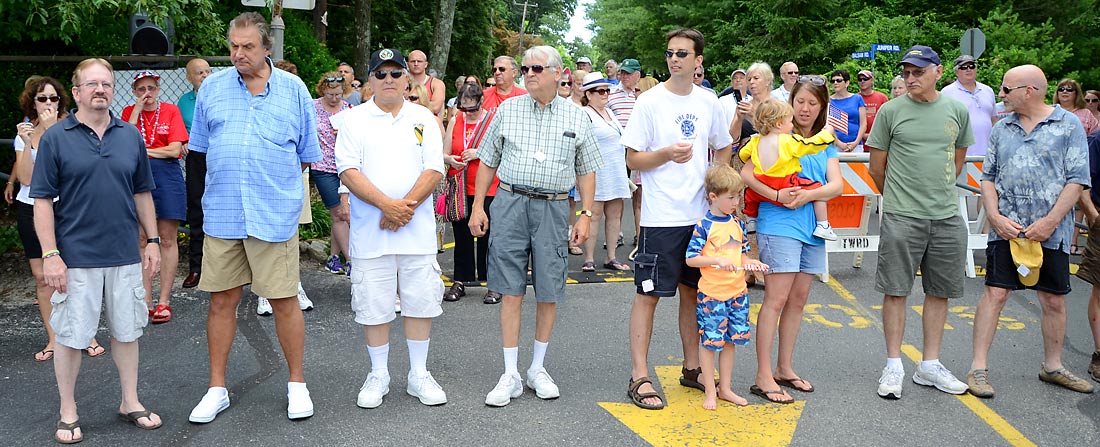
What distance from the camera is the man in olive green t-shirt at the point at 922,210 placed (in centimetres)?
536

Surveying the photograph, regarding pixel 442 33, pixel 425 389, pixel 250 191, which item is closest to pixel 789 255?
pixel 425 389

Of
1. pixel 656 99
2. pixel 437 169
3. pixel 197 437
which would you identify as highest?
pixel 656 99

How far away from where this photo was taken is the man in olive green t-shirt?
211 inches

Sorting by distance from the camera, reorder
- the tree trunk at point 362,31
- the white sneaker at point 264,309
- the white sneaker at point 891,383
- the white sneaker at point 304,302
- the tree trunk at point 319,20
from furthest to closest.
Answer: the tree trunk at point 362,31 < the tree trunk at point 319,20 < the white sneaker at point 304,302 < the white sneaker at point 264,309 < the white sneaker at point 891,383

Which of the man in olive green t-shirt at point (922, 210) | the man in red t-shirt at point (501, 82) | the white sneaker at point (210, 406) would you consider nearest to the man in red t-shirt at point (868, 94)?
the man in red t-shirt at point (501, 82)

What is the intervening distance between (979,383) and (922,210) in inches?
41.4

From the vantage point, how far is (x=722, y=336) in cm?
498

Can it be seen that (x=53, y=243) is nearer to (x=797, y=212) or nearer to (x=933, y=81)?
(x=797, y=212)

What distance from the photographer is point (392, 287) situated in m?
5.12

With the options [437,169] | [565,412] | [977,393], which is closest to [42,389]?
[437,169]

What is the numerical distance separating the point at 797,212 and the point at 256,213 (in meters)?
2.88

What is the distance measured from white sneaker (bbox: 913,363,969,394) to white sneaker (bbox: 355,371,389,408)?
10.2 feet

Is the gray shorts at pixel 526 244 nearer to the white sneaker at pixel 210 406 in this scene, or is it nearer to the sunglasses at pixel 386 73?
the sunglasses at pixel 386 73

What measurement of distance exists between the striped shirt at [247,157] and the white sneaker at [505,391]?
1.38 m
